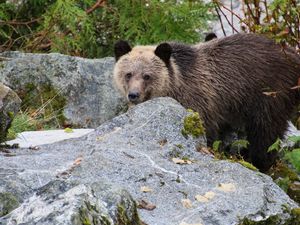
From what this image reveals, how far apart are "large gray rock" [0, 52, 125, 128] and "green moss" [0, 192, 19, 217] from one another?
15.6 feet

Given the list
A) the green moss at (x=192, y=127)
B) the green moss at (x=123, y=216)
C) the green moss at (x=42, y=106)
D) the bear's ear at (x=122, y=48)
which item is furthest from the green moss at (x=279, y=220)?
the green moss at (x=42, y=106)

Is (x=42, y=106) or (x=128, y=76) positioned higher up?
(x=128, y=76)

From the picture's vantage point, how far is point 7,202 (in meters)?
5.59

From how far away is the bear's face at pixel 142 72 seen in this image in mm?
9148

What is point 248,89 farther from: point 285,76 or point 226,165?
point 226,165

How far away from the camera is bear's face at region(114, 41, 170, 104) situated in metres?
9.15

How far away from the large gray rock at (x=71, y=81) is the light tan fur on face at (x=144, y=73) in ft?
4.05

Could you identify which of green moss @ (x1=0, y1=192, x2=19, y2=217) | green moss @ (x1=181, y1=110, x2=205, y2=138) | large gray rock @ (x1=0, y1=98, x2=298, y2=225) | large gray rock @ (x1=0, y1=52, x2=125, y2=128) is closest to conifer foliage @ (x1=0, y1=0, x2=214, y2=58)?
large gray rock @ (x1=0, y1=52, x2=125, y2=128)

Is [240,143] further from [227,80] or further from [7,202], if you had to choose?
[7,202]

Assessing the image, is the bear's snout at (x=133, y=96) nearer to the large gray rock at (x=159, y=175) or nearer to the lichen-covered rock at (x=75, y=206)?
the large gray rock at (x=159, y=175)

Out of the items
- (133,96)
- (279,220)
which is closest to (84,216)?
(279,220)

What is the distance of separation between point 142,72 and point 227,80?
98 cm

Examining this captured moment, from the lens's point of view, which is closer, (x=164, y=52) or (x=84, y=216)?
(x=84, y=216)

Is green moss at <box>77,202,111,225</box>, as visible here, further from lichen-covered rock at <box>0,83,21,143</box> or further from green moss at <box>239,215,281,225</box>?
lichen-covered rock at <box>0,83,21,143</box>
